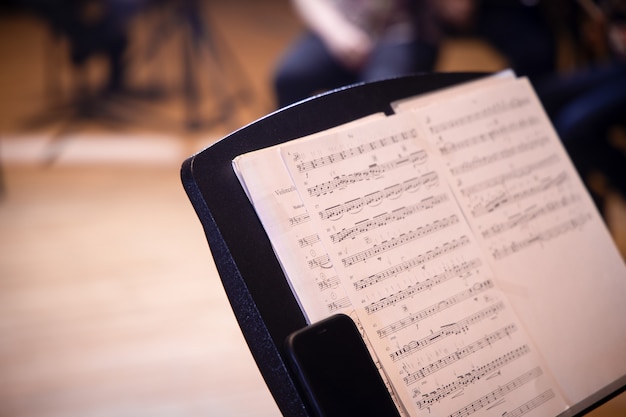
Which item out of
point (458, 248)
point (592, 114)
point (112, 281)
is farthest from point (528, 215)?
point (112, 281)

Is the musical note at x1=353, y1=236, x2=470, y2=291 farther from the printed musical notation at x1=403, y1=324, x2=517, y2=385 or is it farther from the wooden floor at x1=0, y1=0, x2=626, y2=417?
the wooden floor at x1=0, y1=0, x2=626, y2=417

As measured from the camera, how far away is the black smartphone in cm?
62

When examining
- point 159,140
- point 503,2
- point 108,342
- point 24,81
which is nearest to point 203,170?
point 108,342

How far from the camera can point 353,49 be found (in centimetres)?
203

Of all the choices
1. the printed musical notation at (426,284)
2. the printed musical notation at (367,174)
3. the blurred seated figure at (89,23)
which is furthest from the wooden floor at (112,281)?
the printed musical notation at (367,174)

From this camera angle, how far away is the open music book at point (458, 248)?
2.19 ft

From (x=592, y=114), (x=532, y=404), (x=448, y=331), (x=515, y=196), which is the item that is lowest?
(x=532, y=404)

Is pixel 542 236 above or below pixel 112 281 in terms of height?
below

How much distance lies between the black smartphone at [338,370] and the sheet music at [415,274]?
0.02m

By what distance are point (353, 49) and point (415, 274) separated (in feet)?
4.73

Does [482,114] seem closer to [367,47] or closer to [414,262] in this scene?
[414,262]

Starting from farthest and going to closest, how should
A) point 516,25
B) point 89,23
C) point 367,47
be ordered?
point 89,23 < point 516,25 < point 367,47

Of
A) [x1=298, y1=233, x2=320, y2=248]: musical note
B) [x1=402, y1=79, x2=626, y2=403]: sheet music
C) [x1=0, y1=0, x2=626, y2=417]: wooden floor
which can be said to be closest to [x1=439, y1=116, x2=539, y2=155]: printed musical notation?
[x1=402, y1=79, x2=626, y2=403]: sheet music

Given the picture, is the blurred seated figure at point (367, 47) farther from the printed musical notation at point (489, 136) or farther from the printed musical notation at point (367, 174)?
the printed musical notation at point (367, 174)
